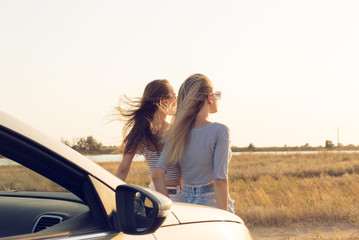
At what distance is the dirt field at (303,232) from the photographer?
8.46m

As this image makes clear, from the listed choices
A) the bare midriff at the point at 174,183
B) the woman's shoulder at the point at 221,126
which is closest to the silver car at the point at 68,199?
the woman's shoulder at the point at 221,126

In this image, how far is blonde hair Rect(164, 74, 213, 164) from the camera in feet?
13.0

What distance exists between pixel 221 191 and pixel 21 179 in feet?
6.43

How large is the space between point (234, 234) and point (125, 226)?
3.12 feet

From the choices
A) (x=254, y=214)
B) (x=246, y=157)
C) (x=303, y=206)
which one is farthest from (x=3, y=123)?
(x=246, y=157)

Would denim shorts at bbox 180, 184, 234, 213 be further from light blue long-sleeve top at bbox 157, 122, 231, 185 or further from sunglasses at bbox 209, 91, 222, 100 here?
sunglasses at bbox 209, 91, 222, 100

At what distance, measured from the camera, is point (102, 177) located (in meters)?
2.04

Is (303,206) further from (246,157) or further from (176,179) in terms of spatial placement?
(246,157)

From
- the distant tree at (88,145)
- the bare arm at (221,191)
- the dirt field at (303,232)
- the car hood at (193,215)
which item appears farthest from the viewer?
the dirt field at (303,232)

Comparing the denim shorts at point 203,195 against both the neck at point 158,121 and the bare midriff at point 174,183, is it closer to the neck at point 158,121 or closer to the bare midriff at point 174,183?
the bare midriff at point 174,183

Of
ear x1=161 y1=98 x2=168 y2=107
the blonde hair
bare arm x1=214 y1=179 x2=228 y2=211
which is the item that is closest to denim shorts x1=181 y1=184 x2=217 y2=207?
bare arm x1=214 y1=179 x2=228 y2=211

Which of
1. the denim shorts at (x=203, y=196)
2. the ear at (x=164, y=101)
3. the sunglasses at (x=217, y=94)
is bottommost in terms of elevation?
the denim shorts at (x=203, y=196)

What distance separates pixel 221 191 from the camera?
382 centimetres

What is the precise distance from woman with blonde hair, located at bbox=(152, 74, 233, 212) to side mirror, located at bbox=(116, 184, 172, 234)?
6.01ft
